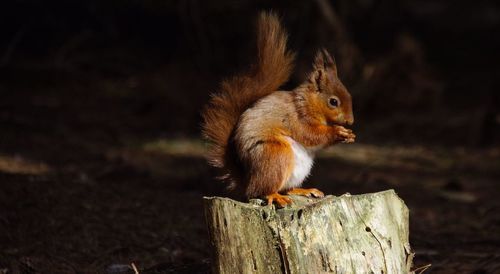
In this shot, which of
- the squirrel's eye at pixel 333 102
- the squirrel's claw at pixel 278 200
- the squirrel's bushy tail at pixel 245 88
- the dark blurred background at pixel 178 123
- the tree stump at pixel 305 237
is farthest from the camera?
the dark blurred background at pixel 178 123

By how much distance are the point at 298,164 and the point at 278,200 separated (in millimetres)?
335

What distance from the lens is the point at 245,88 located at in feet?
9.87

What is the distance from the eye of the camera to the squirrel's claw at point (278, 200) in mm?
2600

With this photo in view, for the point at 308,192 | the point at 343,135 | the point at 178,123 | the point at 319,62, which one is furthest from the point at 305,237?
the point at 178,123

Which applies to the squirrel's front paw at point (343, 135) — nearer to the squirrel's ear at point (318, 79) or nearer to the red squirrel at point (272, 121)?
the red squirrel at point (272, 121)

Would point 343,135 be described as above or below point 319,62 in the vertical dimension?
below

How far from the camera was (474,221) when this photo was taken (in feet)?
15.8

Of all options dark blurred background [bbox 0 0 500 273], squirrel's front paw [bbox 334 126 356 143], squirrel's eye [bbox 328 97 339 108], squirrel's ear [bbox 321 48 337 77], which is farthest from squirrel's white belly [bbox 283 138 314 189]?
dark blurred background [bbox 0 0 500 273]

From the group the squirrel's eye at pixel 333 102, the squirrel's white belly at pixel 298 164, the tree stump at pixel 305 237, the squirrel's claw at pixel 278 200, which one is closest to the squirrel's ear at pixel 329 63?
the squirrel's eye at pixel 333 102

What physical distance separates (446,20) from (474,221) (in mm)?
7432

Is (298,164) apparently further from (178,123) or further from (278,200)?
(178,123)

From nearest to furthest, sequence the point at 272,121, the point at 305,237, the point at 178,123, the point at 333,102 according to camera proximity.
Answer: the point at 305,237
the point at 272,121
the point at 333,102
the point at 178,123

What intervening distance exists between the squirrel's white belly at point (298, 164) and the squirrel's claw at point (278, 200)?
194 millimetres

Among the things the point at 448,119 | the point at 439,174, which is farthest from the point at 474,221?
the point at 448,119
